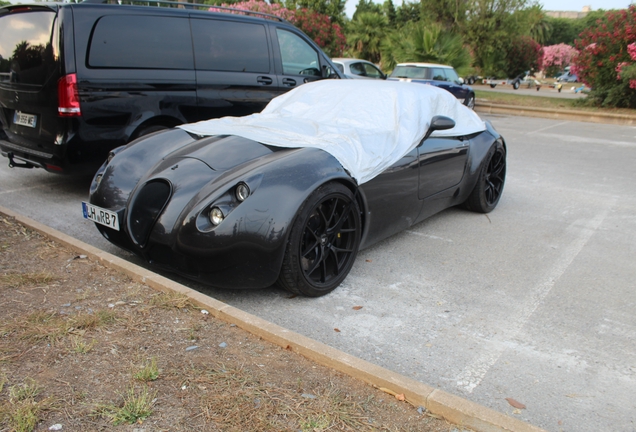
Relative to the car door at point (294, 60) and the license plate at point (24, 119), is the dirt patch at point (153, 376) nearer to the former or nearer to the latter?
the license plate at point (24, 119)

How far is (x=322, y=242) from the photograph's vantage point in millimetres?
3523

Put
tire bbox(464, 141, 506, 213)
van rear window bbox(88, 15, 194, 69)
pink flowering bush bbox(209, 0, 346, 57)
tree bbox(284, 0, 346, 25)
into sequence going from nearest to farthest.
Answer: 1. van rear window bbox(88, 15, 194, 69)
2. tire bbox(464, 141, 506, 213)
3. pink flowering bush bbox(209, 0, 346, 57)
4. tree bbox(284, 0, 346, 25)

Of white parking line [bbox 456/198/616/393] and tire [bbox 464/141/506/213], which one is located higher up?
tire [bbox 464/141/506/213]

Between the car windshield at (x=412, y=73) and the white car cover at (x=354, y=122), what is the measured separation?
463 inches

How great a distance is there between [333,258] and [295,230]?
1.65 feet

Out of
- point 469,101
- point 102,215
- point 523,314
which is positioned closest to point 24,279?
point 102,215

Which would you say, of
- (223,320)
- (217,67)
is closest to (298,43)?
(217,67)

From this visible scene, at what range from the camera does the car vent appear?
341 centimetres

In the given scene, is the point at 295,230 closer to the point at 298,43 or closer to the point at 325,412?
the point at 325,412

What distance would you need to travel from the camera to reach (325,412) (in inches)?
87.1

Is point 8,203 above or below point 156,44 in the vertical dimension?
below

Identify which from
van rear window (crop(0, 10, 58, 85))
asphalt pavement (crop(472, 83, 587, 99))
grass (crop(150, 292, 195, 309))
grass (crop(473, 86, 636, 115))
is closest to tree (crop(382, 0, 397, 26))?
asphalt pavement (crop(472, 83, 587, 99))

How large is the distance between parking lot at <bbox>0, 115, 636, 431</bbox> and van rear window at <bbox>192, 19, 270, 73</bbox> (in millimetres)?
2091

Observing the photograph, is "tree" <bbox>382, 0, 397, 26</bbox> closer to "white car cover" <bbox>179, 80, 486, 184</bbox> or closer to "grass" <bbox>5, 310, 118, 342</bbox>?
"white car cover" <bbox>179, 80, 486, 184</bbox>
